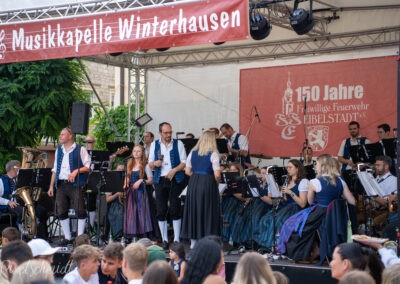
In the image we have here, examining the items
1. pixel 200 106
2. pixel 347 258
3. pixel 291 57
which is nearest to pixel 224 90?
pixel 200 106

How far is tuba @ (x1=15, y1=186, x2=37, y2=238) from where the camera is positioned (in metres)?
12.2

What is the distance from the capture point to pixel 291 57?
15.1m

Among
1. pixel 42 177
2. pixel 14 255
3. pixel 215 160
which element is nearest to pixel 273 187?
pixel 215 160

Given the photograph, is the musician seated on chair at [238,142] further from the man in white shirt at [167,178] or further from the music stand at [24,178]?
the music stand at [24,178]

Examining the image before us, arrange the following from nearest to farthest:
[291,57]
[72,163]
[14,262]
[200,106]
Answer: [14,262] < [72,163] < [291,57] < [200,106]

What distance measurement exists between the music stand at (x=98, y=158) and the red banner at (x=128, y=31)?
212cm

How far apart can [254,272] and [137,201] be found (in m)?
7.46

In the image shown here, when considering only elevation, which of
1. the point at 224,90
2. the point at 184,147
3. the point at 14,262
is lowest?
the point at 14,262

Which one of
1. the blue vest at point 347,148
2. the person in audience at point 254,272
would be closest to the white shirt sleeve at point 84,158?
the blue vest at point 347,148

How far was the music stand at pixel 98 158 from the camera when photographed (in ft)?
41.7

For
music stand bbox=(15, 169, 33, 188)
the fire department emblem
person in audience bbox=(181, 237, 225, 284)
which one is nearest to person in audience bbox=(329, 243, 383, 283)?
person in audience bbox=(181, 237, 225, 284)

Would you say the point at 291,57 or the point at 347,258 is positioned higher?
the point at 291,57

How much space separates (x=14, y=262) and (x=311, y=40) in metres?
10.3

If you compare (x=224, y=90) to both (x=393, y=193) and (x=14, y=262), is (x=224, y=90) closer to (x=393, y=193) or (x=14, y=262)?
(x=393, y=193)
